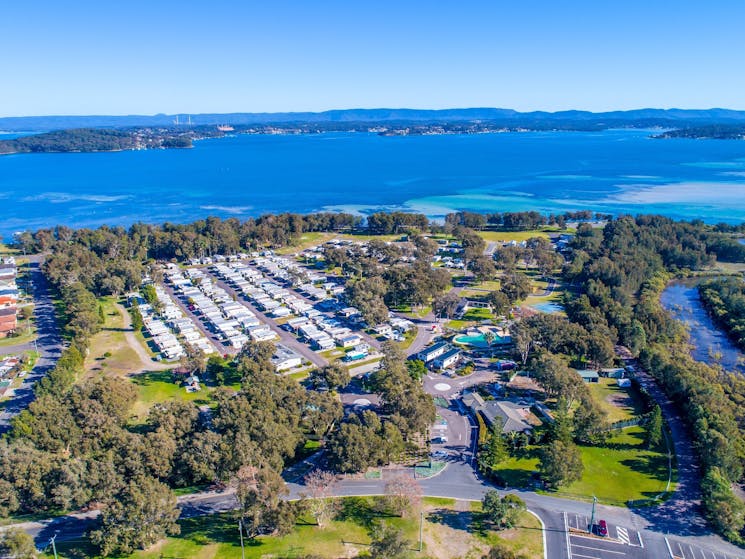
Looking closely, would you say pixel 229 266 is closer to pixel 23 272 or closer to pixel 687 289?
pixel 23 272

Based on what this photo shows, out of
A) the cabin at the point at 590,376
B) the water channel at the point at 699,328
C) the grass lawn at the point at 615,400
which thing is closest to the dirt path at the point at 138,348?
the cabin at the point at 590,376

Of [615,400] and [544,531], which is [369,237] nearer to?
→ [615,400]

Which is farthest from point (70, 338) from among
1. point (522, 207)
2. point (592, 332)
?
point (522, 207)

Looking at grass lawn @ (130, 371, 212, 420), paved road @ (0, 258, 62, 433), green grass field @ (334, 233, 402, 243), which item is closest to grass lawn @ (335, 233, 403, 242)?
green grass field @ (334, 233, 402, 243)

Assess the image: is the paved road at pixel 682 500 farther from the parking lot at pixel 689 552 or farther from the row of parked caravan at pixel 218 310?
the row of parked caravan at pixel 218 310

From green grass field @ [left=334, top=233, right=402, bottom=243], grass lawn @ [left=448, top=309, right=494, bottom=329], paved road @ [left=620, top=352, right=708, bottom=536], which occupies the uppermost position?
green grass field @ [left=334, top=233, right=402, bottom=243]

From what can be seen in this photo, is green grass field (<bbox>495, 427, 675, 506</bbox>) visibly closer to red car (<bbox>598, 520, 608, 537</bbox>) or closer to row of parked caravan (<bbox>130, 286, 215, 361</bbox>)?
red car (<bbox>598, 520, 608, 537</bbox>)
